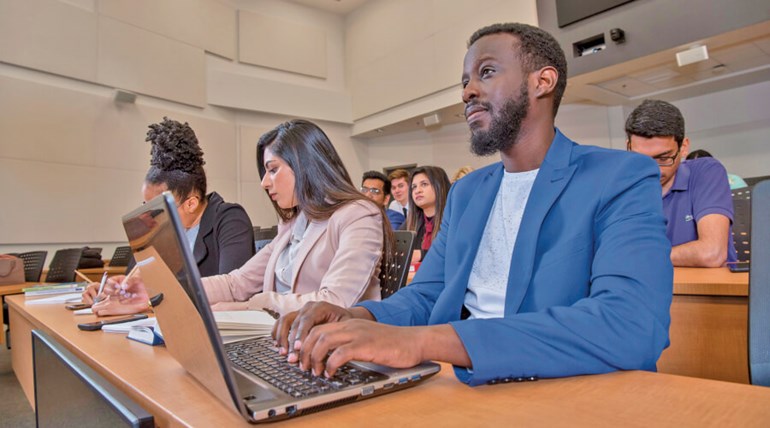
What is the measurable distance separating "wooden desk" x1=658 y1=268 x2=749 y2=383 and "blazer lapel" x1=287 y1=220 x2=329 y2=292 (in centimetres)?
108

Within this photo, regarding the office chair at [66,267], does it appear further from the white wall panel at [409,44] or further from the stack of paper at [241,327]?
the white wall panel at [409,44]

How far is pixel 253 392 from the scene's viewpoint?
1.91 ft

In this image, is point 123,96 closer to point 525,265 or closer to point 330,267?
point 330,267

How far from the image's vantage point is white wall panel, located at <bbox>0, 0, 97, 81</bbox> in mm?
5489

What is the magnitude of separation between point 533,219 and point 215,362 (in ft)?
2.10

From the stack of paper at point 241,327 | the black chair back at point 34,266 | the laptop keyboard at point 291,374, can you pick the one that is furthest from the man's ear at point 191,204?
the black chair back at point 34,266

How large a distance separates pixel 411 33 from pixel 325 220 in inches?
283

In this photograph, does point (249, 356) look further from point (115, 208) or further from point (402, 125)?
point (402, 125)

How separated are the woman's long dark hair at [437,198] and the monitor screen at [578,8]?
3.01 m

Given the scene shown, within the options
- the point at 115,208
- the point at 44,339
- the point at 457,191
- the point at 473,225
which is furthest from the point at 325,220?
the point at 115,208

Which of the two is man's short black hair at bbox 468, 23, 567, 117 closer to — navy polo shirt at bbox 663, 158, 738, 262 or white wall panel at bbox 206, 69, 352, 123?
navy polo shirt at bbox 663, 158, 738, 262

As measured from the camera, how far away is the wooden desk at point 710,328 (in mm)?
1357

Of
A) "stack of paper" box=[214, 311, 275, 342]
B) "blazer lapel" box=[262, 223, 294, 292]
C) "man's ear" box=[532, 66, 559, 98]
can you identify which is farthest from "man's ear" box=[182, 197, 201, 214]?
"man's ear" box=[532, 66, 559, 98]

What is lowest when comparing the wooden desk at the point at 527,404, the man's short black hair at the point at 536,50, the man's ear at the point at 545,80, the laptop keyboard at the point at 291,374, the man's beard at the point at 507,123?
the wooden desk at the point at 527,404
